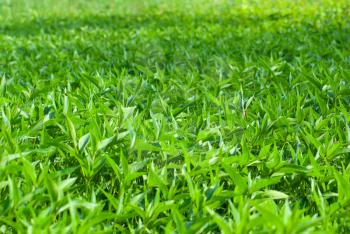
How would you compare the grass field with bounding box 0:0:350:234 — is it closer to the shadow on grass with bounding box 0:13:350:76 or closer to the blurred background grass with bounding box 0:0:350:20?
the shadow on grass with bounding box 0:13:350:76

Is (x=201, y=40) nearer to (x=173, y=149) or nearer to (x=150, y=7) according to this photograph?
(x=173, y=149)

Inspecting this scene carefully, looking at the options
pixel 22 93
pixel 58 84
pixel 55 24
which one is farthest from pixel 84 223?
pixel 55 24

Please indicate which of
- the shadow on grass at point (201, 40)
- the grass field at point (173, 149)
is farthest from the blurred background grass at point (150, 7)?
the grass field at point (173, 149)

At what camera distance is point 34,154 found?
7.76 feet

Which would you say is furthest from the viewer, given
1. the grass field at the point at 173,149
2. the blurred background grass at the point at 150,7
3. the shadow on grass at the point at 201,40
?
the blurred background grass at the point at 150,7

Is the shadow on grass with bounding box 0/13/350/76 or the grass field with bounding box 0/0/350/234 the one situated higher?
the grass field with bounding box 0/0/350/234

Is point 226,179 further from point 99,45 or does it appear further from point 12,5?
point 12,5

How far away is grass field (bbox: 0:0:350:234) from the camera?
181 cm

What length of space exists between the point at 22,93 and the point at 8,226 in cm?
157

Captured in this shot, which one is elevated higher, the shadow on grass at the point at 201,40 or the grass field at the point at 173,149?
the grass field at the point at 173,149

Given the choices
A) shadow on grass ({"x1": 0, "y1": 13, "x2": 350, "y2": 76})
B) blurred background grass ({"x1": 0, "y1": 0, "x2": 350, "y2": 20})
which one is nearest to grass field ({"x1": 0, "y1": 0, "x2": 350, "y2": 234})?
shadow on grass ({"x1": 0, "y1": 13, "x2": 350, "y2": 76})

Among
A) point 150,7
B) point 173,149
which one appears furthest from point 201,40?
point 150,7

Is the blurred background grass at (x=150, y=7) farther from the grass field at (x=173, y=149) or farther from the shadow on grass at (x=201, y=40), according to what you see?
the grass field at (x=173, y=149)

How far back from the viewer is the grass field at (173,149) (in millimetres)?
1809
